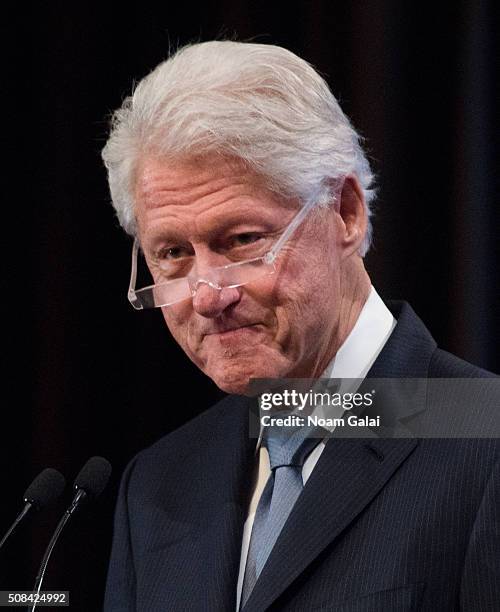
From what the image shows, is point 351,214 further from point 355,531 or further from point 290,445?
point 355,531

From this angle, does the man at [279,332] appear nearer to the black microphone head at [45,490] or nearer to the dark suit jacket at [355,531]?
the dark suit jacket at [355,531]

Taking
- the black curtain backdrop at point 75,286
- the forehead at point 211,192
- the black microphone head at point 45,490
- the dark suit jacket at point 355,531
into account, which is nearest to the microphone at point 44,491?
the black microphone head at point 45,490

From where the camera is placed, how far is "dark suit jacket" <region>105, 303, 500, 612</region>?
1.25 metres

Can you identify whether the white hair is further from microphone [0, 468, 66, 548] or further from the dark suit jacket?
microphone [0, 468, 66, 548]

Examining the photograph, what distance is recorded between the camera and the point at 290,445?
58.3 inches

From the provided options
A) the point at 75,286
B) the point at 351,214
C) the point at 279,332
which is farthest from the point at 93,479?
the point at 75,286

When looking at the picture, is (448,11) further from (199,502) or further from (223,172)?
(199,502)

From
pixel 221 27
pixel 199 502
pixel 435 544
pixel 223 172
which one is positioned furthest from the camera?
pixel 221 27

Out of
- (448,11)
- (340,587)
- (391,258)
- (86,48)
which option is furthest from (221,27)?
(340,587)

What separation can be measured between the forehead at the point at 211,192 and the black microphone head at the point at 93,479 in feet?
1.15

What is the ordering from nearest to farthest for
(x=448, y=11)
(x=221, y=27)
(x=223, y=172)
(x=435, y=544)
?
(x=435, y=544)
(x=223, y=172)
(x=448, y=11)
(x=221, y=27)

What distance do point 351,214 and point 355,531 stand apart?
0.46m

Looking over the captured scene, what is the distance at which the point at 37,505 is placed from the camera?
56.0 inches

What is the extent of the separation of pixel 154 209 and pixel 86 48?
37.6 inches
